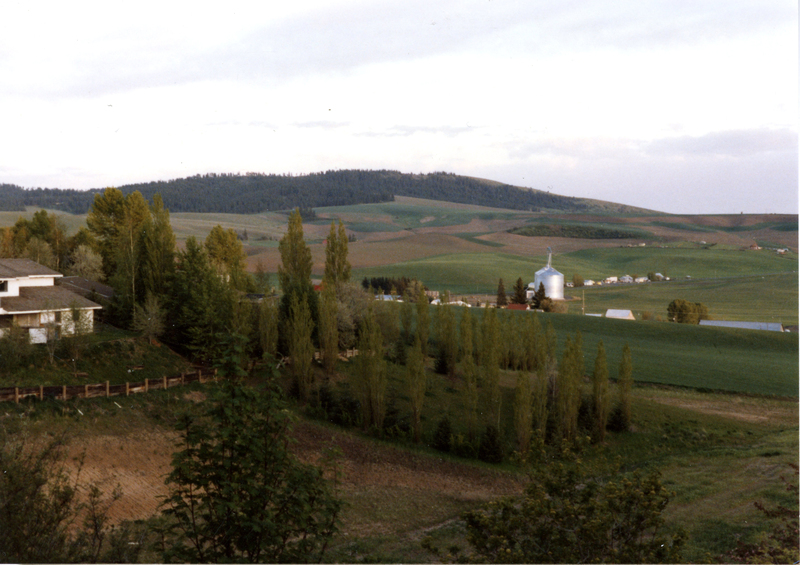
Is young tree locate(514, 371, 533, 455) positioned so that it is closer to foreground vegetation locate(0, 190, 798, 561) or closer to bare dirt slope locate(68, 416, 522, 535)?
foreground vegetation locate(0, 190, 798, 561)

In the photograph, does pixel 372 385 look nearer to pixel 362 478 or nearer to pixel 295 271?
pixel 362 478

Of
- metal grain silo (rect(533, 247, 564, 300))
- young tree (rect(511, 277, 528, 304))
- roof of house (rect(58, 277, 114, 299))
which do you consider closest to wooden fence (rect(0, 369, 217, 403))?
roof of house (rect(58, 277, 114, 299))

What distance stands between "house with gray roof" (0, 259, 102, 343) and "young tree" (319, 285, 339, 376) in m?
11.6

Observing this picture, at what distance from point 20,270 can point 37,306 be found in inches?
163

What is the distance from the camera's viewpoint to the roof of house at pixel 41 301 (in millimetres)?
31848

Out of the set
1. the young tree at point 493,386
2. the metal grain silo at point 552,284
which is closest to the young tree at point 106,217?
the young tree at point 493,386

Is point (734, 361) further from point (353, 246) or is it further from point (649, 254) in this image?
point (353, 246)

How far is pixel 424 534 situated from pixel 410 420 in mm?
11220

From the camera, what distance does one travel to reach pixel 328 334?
34656mm

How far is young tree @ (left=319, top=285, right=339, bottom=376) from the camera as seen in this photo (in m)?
34.6

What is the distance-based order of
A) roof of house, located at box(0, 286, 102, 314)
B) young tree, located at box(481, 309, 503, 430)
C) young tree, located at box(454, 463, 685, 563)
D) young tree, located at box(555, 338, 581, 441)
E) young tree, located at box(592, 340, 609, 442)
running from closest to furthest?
young tree, located at box(454, 463, 685, 563) → young tree, located at box(481, 309, 503, 430) → young tree, located at box(555, 338, 581, 441) → young tree, located at box(592, 340, 609, 442) → roof of house, located at box(0, 286, 102, 314)

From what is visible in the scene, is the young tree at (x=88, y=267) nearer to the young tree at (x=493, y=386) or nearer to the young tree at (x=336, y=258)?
the young tree at (x=336, y=258)

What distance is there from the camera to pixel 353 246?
11881 cm

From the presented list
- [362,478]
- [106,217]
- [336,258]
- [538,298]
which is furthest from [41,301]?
[538,298]
